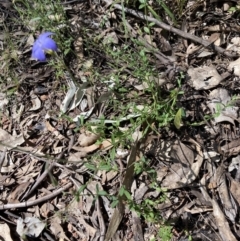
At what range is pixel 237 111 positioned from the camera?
227 cm

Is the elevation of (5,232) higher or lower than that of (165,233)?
lower

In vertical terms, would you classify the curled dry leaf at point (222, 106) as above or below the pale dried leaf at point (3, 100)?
above

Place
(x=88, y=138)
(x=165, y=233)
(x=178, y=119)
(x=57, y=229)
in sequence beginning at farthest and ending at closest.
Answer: (x=88, y=138) → (x=57, y=229) → (x=178, y=119) → (x=165, y=233)

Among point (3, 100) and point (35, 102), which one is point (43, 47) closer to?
point (35, 102)

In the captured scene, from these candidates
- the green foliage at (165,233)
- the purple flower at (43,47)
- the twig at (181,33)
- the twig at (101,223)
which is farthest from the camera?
the twig at (181,33)

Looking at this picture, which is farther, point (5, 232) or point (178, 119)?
point (5, 232)

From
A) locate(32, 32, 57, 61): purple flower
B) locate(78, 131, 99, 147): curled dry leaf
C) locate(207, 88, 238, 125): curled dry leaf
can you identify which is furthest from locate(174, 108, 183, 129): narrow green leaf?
locate(32, 32, 57, 61): purple flower

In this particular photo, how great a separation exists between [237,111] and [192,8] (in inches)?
25.9

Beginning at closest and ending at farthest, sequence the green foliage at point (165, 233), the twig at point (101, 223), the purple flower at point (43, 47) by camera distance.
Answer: the green foliage at point (165, 233), the twig at point (101, 223), the purple flower at point (43, 47)

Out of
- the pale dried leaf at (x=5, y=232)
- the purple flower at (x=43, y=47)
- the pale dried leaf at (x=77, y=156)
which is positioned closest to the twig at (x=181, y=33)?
the purple flower at (x=43, y=47)

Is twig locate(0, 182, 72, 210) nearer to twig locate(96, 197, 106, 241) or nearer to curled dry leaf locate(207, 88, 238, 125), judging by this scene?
twig locate(96, 197, 106, 241)

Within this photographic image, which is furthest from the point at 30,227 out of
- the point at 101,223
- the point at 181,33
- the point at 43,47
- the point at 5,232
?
the point at 181,33

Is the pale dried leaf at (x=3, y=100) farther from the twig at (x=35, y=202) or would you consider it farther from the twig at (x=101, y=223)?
the twig at (x=101, y=223)

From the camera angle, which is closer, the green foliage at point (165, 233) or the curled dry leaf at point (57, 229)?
the green foliage at point (165, 233)
